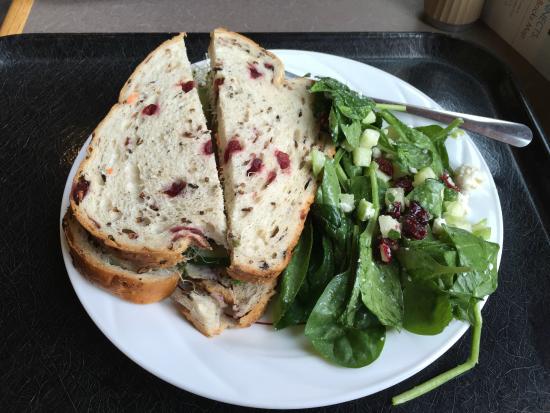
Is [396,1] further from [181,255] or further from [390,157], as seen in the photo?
[181,255]

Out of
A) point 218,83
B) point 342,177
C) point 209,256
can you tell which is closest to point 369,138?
point 342,177

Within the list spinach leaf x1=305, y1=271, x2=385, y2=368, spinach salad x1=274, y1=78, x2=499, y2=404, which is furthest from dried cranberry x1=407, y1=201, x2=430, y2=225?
spinach leaf x1=305, y1=271, x2=385, y2=368

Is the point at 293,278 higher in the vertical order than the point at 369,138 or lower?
lower

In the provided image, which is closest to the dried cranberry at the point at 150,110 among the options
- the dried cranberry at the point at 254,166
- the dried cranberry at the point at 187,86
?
the dried cranberry at the point at 187,86

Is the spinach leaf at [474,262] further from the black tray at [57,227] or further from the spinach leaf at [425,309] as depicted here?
the black tray at [57,227]

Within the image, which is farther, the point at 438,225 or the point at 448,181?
the point at 448,181

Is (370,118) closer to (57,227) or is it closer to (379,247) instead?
(379,247)
